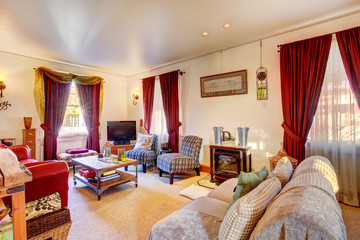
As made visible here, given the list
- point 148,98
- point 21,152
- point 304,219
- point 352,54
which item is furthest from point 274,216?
point 148,98

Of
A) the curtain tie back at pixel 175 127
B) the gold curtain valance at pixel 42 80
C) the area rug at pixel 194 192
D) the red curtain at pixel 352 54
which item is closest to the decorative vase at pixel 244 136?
the area rug at pixel 194 192

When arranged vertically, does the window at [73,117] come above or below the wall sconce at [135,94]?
below

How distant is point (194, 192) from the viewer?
9.53 ft

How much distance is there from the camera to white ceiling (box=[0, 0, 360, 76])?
2229 mm

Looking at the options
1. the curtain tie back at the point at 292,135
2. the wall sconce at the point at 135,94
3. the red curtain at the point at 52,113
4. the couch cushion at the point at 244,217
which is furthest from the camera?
the wall sconce at the point at 135,94

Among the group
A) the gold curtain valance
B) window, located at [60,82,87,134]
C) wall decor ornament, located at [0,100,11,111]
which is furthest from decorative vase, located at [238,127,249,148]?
wall decor ornament, located at [0,100,11,111]

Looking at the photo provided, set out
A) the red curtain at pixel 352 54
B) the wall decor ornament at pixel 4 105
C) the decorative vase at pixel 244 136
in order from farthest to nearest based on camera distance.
Result: the wall decor ornament at pixel 4 105 < the decorative vase at pixel 244 136 < the red curtain at pixel 352 54

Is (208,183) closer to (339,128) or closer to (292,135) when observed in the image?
(292,135)

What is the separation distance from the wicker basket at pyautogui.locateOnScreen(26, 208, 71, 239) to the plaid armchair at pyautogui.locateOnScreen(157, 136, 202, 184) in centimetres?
193

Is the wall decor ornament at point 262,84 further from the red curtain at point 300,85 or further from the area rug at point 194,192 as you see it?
the area rug at point 194,192

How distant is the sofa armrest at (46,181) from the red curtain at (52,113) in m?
2.68

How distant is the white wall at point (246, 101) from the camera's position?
10.0 ft

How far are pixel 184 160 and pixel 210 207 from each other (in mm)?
1878

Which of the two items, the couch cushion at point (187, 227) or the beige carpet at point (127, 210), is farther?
the beige carpet at point (127, 210)
